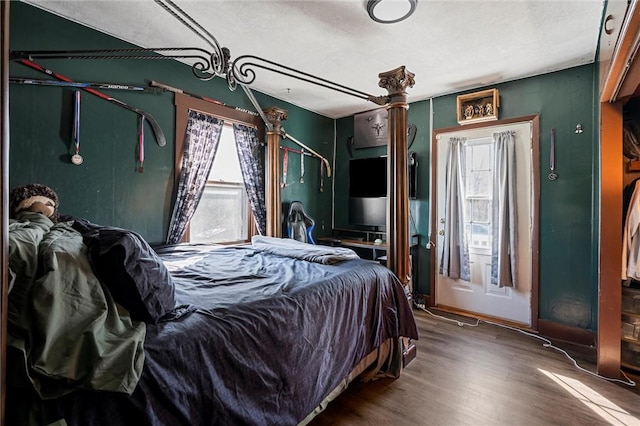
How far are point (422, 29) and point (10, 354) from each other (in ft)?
9.12

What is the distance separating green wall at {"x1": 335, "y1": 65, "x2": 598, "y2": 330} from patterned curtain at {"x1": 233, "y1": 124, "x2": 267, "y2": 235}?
189 centimetres

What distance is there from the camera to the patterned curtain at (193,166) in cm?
282

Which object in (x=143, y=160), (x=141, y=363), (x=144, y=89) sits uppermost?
(x=144, y=89)

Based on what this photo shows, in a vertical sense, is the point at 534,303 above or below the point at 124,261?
below

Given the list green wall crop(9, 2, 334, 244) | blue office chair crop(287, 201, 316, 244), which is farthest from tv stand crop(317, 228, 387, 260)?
green wall crop(9, 2, 334, 244)

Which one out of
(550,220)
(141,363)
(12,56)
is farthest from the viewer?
(550,220)

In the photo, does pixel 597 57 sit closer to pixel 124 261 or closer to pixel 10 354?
pixel 124 261

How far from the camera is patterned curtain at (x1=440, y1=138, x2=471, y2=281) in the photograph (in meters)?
3.53

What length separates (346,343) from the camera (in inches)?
70.4

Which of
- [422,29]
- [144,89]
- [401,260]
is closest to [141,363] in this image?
[401,260]

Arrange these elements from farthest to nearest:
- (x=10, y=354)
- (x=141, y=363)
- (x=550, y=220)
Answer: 1. (x=550, y=220)
2. (x=141, y=363)
3. (x=10, y=354)

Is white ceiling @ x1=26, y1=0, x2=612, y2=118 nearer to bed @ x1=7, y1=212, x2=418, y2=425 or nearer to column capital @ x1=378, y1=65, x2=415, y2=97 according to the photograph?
column capital @ x1=378, y1=65, x2=415, y2=97

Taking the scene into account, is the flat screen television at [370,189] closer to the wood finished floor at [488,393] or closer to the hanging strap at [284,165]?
the hanging strap at [284,165]

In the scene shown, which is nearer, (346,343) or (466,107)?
(346,343)
